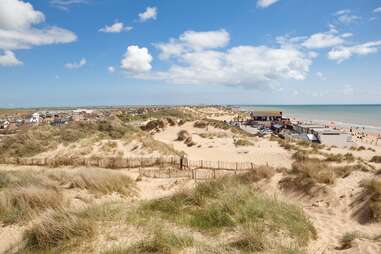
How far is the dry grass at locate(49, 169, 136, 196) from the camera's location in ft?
37.5

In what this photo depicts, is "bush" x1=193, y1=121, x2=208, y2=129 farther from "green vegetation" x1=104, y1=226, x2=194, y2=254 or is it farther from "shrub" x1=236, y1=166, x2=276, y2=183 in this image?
"green vegetation" x1=104, y1=226, x2=194, y2=254

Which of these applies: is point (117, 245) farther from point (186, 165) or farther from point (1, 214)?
point (186, 165)

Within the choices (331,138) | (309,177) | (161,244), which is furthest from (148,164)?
(331,138)

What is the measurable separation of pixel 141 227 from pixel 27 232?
261cm

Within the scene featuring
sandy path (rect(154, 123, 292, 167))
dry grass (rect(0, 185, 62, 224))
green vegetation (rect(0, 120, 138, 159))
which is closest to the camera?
dry grass (rect(0, 185, 62, 224))

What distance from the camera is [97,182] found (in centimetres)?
1166

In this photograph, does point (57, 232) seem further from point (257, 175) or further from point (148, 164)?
point (148, 164)

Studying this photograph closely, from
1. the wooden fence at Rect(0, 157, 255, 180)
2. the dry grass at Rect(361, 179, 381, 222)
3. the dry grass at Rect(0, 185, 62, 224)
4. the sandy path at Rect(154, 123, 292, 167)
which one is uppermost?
the dry grass at Rect(0, 185, 62, 224)

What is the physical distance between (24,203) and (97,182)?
3.63 metres

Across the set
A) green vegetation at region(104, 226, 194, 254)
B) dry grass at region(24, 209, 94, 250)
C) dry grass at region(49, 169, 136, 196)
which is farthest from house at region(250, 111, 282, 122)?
dry grass at region(24, 209, 94, 250)

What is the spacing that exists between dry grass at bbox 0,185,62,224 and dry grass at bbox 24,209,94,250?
63.3 inches

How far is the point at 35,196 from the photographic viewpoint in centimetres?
841

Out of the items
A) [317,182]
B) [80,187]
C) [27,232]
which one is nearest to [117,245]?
[27,232]

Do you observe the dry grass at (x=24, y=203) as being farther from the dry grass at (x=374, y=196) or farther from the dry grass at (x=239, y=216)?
the dry grass at (x=374, y=196)
